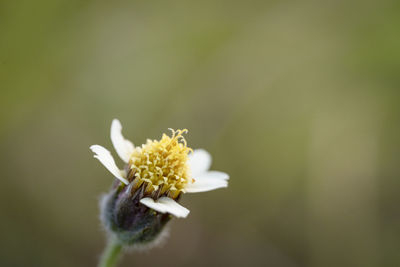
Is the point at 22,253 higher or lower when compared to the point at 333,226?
lower

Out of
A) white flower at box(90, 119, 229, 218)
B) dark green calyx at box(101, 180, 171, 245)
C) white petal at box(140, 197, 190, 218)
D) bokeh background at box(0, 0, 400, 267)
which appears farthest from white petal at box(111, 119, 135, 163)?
bokeh background at box(0, 0, 400, 267)

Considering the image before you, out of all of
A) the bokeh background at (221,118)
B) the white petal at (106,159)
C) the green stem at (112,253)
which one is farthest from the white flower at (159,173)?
the bokeh background at (221,118)

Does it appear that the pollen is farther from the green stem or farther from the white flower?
the green stem

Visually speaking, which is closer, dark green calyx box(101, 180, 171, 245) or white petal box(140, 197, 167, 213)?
white petal box(140, 197, 167, 213)

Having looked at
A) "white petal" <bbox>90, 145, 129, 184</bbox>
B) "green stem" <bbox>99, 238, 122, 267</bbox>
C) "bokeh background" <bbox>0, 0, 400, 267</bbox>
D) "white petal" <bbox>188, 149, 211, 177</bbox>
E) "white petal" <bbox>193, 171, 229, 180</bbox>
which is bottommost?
"green stem" <bbox>99, 238, 122, 267</bbox>

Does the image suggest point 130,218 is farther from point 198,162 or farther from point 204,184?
point 198,162

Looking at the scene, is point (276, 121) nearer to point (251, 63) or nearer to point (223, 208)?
point (251, 63)

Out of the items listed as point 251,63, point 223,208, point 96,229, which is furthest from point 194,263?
point 251,63
